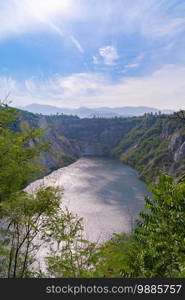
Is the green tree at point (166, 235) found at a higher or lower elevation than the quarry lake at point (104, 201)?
higher

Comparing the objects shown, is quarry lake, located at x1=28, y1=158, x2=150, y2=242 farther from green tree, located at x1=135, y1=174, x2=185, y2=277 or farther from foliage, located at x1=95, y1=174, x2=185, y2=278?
green tree, located at x1=135, y1=174, x2=185, y2=277

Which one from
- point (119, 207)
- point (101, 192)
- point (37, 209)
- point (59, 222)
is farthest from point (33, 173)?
point (101, 192)

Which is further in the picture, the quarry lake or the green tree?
Result: the quarry lake

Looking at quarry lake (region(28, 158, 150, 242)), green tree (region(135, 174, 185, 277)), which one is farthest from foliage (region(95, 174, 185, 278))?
quarry lake (region(28, 158, 150, 242))

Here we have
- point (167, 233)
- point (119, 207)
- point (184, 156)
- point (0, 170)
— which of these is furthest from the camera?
point (184, 156)

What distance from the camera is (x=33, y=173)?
56.9ft

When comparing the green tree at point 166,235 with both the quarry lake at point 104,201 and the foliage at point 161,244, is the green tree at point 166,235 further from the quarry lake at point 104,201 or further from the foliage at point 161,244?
the quarry lake at point 104,201

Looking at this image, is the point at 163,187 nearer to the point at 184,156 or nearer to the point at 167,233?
the point at 167,233

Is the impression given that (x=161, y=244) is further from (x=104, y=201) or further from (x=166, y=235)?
(x=104, y=201)

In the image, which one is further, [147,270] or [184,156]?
[184,156]

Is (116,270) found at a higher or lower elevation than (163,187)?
lower

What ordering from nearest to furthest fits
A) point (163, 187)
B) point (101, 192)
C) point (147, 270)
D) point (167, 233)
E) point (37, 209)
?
1. point (147, 270)
2. point (167, 233)
3. point (163, 187)
4. point (37, 209)
5. point (101, 192)

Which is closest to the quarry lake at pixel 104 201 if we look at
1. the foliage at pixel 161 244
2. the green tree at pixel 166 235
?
the foliage at pixel 161 244

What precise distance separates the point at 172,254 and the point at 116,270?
14.0 ft
